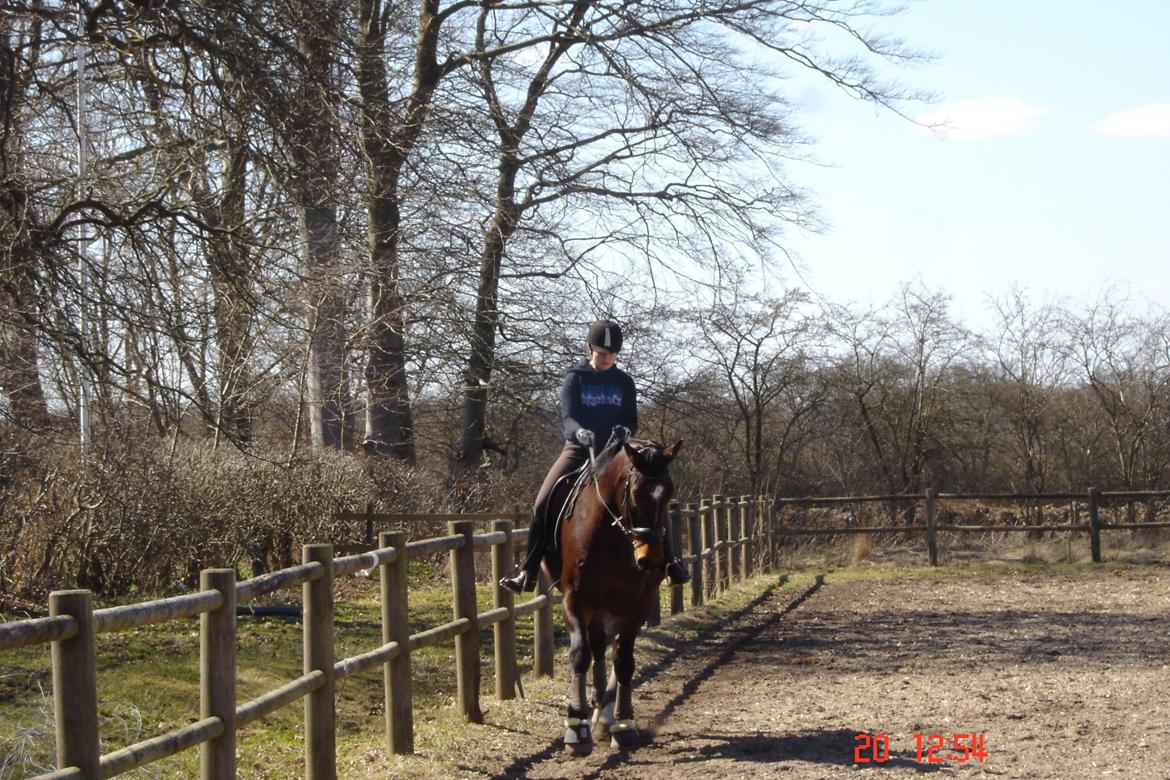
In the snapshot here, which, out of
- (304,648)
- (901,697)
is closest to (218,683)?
(304,648)

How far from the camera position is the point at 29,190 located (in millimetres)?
9773

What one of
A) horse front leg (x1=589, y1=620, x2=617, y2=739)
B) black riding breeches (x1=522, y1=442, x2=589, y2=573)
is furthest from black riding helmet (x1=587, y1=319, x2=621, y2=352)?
horse front leg (x1=589, y1=620, x2=617, y2=739)

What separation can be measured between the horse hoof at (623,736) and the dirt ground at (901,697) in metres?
0.07

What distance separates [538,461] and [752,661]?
1447 cm

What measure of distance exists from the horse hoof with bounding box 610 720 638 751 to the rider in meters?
1.00

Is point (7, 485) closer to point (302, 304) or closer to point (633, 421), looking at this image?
point (302, 304)

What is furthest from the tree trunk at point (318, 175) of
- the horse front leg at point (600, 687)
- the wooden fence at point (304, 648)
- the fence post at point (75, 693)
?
the fence post at point (75, 693)

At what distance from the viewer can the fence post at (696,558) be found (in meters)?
15.8

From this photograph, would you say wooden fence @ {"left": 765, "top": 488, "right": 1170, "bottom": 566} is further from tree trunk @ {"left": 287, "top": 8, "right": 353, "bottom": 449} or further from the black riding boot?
the black riding boot

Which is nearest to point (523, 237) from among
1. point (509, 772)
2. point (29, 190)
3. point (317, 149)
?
point (317, 149)

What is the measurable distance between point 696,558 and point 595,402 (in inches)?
296

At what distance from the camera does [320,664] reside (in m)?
6.63
